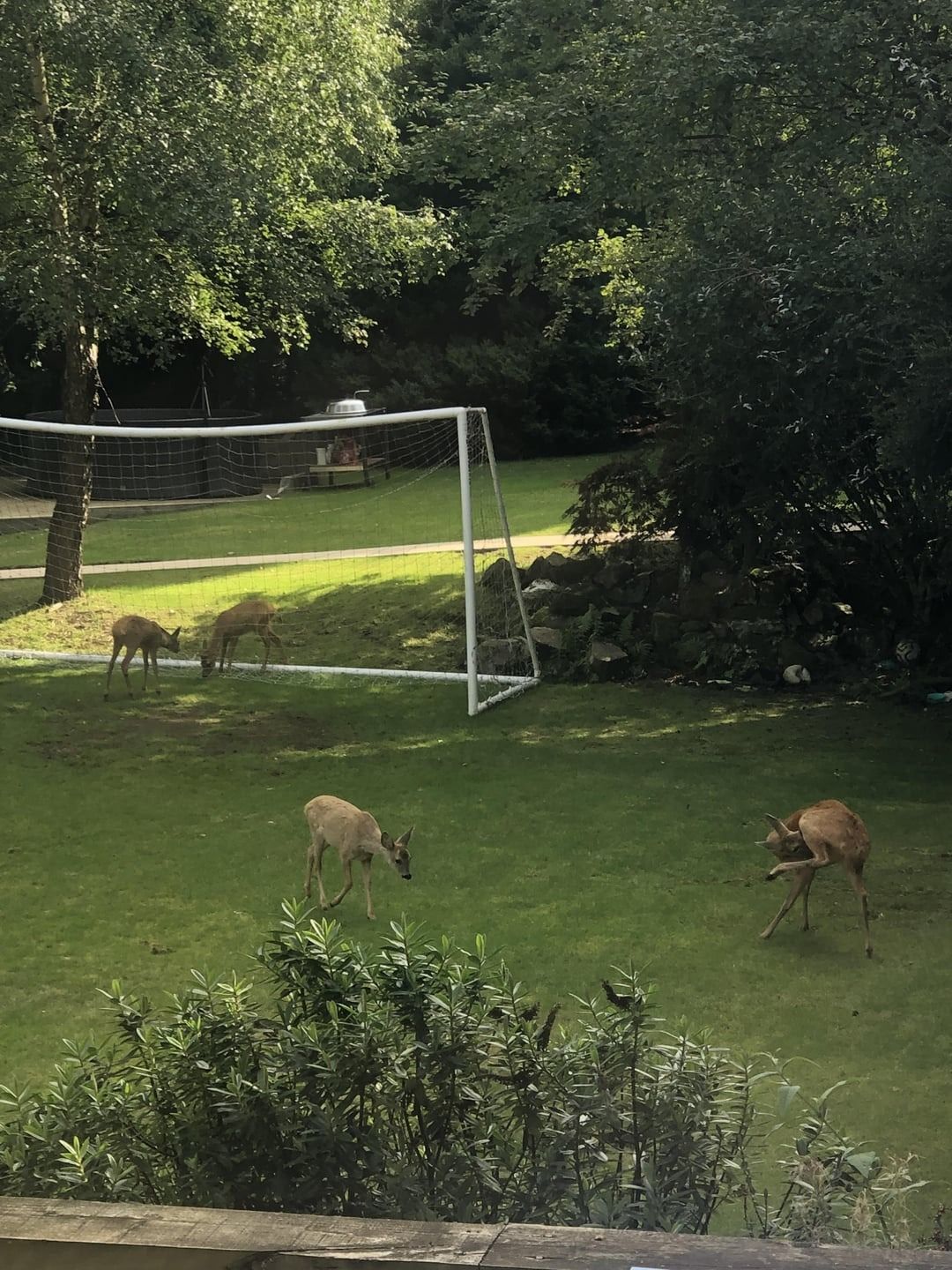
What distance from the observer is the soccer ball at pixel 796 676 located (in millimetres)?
11133

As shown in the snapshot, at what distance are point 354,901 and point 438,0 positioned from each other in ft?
85.8

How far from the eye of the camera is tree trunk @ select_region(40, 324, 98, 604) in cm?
1423

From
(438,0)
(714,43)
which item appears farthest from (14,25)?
(438,0)

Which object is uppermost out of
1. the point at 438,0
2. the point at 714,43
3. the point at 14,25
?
the point at 438,0

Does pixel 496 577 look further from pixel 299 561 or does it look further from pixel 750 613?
pixel 299 561

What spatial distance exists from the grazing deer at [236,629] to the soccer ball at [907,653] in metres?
5.24

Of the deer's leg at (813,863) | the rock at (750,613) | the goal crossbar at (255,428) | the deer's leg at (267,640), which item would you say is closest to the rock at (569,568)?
the rock at (750,613)

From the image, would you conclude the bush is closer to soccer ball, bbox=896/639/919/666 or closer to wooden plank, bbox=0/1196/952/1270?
wooden plank, bbox=0/1196/952/1270

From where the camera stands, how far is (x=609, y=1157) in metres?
2.79

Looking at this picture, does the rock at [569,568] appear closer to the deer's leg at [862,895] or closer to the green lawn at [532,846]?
the green lawn at [532,846]

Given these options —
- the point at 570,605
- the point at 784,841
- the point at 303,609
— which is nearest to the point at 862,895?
the point at 784,841

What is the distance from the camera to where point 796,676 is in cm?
1115

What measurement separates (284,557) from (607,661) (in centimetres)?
482

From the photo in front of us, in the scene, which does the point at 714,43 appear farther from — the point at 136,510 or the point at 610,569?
the point at 136,510
